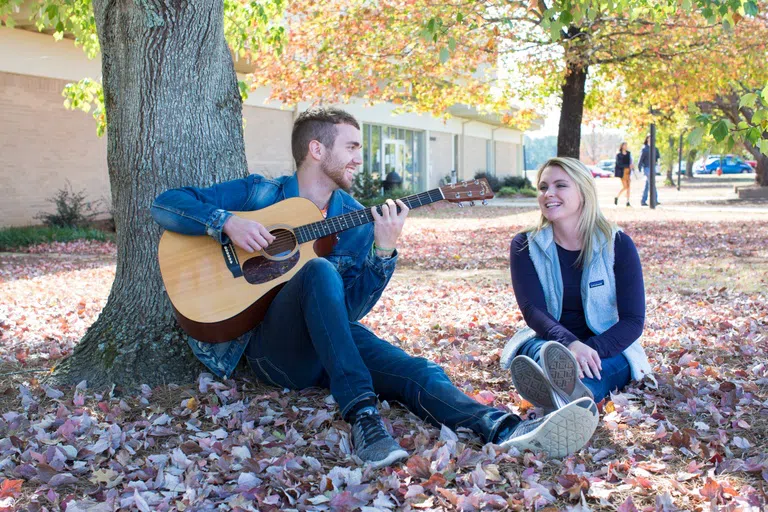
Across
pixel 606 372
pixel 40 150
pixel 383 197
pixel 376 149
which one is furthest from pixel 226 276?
pixel 376 149

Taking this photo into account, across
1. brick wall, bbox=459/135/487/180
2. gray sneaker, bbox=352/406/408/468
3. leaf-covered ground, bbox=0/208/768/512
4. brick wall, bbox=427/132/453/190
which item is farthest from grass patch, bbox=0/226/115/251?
brick wall, bbox=459/135/487/180

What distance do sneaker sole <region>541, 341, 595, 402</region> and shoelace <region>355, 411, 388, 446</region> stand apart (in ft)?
2.50

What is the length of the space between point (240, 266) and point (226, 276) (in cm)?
8

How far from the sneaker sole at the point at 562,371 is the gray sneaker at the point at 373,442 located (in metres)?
0.75

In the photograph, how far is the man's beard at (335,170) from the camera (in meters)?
3.89

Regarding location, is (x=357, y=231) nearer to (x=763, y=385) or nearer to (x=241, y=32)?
(x=763, y=385)

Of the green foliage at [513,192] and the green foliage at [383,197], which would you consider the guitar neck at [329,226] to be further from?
the green foliage at [513,192]

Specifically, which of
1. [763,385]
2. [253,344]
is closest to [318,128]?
[253,344]

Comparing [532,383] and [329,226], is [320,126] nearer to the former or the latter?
[329,226]

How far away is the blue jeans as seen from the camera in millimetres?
3703

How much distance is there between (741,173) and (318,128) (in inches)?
2325

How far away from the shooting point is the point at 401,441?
3.28 metres

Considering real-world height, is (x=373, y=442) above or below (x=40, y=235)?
below

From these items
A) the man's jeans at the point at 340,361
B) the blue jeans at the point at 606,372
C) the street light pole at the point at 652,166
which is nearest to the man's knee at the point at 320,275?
the man's jeans at the point at 340,361
